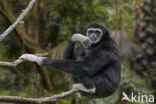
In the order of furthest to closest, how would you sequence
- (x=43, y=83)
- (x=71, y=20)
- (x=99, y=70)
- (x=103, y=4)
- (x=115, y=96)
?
(x=103, y=4), (x=71, y=20), (x=43, y=83), (x=115, y=96), (x=99, y=70)

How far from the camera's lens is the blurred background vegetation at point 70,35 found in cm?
839

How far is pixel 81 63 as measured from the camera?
5.42 meters

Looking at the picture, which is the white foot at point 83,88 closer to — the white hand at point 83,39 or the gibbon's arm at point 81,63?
the gibbon's arm at point 81,63

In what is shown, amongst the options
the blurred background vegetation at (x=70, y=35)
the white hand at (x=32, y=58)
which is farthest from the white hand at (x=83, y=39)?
the blurred background vegetation at (x=70, y=35)

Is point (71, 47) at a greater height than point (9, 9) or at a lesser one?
lesser

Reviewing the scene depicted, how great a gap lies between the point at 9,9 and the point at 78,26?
2.50m

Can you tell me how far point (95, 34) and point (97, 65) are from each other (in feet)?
3.14

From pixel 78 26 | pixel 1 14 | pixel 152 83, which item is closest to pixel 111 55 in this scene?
pixel 1 14

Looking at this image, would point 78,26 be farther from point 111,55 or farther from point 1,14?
point 111,55

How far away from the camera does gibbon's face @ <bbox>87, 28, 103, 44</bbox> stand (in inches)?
243

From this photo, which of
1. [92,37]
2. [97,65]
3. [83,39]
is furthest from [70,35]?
[97,65]

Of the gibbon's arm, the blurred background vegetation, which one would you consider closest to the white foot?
the gibbon's arm

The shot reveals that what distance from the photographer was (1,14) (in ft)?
23.2

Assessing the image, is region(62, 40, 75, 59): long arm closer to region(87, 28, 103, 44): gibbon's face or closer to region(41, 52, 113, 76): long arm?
region(87, 28, 103, 44): gibbon's face
